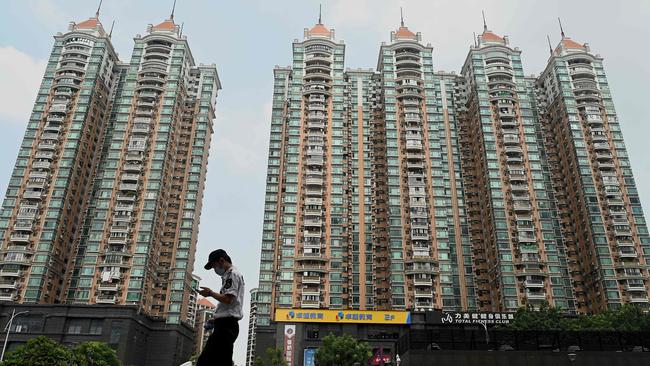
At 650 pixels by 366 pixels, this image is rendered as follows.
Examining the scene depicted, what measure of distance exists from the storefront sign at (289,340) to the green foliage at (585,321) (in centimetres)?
3294

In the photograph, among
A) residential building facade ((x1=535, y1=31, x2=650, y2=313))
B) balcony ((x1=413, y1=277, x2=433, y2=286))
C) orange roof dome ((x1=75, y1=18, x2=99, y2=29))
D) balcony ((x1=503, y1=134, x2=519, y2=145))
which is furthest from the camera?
orange roof dome ((x1=75, y1=18, x2=99, y2=29))

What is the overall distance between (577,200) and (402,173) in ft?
115

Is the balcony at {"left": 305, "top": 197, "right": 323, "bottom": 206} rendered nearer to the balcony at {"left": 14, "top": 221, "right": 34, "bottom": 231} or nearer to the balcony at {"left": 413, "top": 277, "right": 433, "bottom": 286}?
the balcony at {"left": 413, "top": 277, "right": 433, "bottom": 286}

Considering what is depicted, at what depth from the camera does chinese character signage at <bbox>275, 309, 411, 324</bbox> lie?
80.5 m

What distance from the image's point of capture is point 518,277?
285 ft

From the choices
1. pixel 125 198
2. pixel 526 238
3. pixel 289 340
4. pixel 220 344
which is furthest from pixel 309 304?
pixel 220 344

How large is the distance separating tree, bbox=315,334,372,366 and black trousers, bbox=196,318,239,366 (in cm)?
5616

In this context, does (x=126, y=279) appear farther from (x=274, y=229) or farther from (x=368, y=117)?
(x=368, y=117)

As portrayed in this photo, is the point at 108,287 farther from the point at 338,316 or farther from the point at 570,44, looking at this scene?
the point at 570,44

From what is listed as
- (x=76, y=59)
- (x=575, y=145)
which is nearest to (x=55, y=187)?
(x=76, y=59)

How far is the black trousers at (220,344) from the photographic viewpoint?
7.26 metres

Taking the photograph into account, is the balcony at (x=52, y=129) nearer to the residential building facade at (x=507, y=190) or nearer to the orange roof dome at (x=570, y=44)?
the residential building facade at (x=507, y=190)

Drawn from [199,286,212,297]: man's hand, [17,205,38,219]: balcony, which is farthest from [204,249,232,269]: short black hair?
[17,205,38,219]: balcony

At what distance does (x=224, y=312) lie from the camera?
7.66 meters
